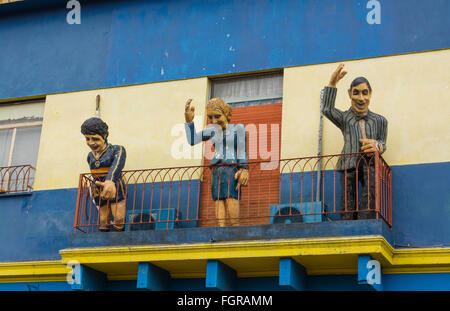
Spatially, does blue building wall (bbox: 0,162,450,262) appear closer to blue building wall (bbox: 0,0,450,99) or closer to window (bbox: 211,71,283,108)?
window (bbox: 211,71,283,108)

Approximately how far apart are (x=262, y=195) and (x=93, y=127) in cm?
284

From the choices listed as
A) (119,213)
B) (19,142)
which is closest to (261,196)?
(119,213)

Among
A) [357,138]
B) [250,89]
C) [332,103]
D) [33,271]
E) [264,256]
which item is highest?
[250,89]

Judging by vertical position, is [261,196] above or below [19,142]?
below

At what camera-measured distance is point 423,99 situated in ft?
44.4

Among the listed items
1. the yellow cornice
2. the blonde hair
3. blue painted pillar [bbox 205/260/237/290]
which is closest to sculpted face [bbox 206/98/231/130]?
the blonde hair

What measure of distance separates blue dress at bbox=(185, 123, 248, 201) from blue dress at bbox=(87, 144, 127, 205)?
116cm

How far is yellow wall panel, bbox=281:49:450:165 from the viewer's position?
1331 centimetres

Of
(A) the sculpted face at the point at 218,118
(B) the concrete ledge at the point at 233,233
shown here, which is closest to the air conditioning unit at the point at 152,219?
(B) the concrete ledge at the point at 233,233

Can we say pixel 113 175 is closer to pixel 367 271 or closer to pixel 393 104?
pixel 367 271

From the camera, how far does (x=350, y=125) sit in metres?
13.1

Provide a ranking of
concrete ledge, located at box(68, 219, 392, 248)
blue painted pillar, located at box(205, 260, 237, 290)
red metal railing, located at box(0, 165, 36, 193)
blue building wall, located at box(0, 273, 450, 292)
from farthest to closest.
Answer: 1. red metal railing, located at box(0, 165, 36, 193)
2. blue painted pillar, located at box(205, 260, 237, 290)
3. blue building wall, located at box(0, 273, 450, 292)
4. concrete ledge, located at box(68, 219, 392, 248)
